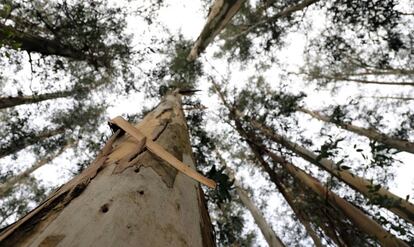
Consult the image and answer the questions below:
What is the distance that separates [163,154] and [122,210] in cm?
43

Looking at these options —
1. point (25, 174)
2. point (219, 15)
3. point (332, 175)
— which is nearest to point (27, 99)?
point (25, 174)

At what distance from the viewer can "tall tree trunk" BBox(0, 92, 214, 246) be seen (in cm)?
87

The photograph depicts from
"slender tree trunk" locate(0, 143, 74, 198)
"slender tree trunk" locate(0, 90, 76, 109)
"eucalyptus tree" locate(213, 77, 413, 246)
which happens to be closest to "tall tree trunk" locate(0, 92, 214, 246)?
"eucalyptus tree" locate(213, 77, 413, 246)

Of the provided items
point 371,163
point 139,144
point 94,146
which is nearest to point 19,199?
point 94,146

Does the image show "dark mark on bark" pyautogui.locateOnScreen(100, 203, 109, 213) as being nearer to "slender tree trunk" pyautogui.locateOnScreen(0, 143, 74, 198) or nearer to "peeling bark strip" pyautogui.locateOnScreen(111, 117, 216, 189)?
"peeling bark strip" pyautogui.locateOnScreen(111, 117, 216, 189)

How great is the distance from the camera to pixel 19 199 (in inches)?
475

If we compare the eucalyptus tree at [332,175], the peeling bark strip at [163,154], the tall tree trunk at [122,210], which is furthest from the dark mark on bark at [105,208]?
the eucalyptus tree at [332,175]

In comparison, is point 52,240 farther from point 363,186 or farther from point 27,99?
point 27,99

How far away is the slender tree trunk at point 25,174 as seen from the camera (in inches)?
440

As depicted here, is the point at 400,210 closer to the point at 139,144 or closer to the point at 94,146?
the point at 139,144

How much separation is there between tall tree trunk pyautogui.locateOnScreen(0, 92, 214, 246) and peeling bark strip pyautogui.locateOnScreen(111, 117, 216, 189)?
33mm

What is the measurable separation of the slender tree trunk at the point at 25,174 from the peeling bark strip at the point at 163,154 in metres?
10.9

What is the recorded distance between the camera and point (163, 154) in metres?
1.39

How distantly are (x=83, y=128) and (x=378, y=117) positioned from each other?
901 cm
